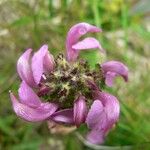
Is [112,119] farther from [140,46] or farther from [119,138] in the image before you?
[140,46]

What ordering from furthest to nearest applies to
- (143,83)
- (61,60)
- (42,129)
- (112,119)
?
(143,83) < (42,129) < (61,60) < (112,119)

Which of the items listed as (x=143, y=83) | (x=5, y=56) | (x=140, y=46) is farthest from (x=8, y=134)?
(x=140, y=46)

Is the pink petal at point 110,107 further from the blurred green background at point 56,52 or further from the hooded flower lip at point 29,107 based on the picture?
the blurred green background at point 56,52

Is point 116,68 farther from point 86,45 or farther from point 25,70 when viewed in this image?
point 25,70

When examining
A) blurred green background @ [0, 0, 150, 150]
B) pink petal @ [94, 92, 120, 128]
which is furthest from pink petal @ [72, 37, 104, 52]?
blurred green background @ [0, 0, 150, 150]

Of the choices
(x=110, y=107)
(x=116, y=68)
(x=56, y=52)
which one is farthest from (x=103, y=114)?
(x=56, y=52)

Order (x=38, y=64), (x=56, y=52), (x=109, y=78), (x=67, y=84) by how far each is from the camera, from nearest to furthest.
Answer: (x=38, y=64) < (x=67, y=84) < (x=109, y=78) < (x=56, y=52)

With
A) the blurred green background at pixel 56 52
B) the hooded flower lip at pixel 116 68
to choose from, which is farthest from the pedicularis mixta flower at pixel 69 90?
the blurred green background at pixel 56 52
